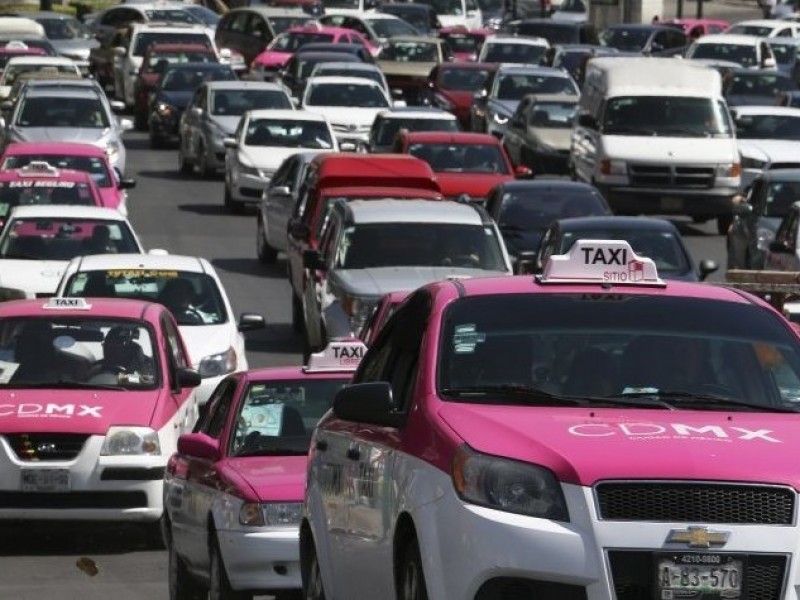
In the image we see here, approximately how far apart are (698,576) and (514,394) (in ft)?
3.54

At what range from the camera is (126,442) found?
16062 mm

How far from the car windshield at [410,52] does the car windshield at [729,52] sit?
577 cm

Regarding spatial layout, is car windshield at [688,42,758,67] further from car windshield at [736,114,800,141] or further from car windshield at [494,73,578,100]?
car windshield at [736,114,800,141]

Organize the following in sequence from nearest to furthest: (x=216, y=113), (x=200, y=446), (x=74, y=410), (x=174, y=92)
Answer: (x=200, y=446)
(x=74, y=410)
(x=216, y=113)
(x=174, y=92)

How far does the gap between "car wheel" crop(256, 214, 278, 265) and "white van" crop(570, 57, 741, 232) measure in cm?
507

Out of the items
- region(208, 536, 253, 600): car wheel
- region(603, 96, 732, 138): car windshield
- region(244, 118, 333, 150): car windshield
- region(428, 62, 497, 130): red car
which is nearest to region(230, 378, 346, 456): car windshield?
region(208, 536, 253, 600): car wheel

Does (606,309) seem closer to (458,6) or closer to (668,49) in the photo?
(668,49)

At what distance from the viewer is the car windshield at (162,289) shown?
21141 millimetres

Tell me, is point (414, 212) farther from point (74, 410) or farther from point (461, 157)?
point (461, 157)

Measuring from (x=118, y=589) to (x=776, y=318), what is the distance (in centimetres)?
616

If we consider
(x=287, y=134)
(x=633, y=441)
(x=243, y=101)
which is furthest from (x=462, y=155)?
(x=633, y=441)

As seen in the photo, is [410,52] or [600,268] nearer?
[600,268]

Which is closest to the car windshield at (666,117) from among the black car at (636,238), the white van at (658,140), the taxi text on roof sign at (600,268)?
the white van at (658,140)

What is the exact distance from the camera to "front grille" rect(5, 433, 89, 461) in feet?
52.2
